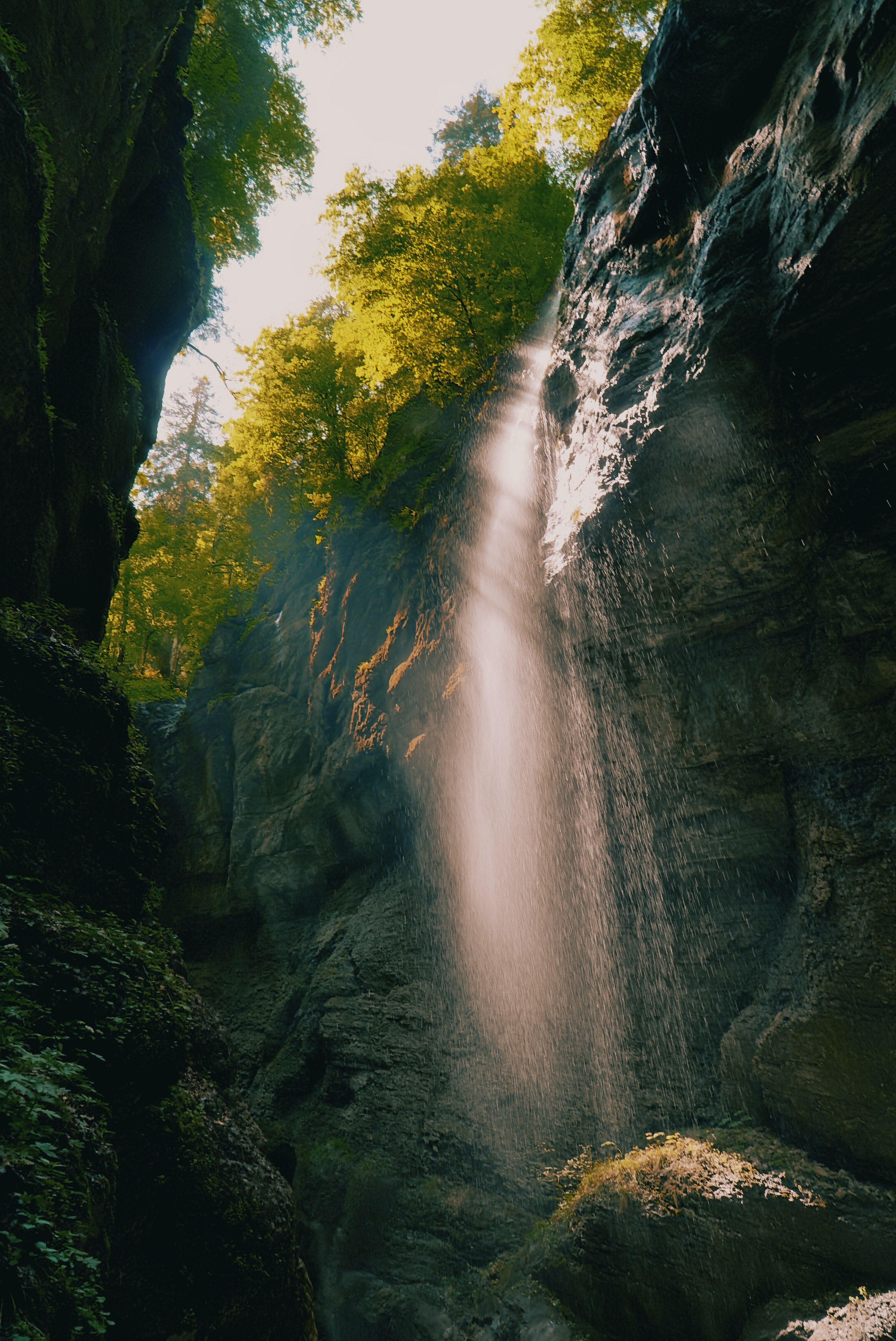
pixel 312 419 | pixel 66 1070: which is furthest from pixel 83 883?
pixel 312 419

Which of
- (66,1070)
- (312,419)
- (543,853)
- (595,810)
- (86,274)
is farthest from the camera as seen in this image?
(312,419)

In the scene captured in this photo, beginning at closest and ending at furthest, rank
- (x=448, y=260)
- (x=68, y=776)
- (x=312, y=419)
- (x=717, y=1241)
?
(x=717, y=1241), (x=68, y=776), (x=448, y=260), (x=312, y=419)

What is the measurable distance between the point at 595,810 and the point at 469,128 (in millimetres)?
25608

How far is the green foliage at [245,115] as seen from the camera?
40.5 feet

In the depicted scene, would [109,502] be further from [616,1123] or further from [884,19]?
[616,1123]

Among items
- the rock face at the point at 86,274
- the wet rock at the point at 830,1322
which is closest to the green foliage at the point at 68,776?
the rock face at the point at 86,274

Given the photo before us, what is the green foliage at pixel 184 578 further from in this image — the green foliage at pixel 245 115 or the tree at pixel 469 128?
the tree at pixel 469 128

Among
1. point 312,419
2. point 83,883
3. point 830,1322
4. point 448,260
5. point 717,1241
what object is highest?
point 448,260

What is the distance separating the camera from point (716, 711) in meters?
7.21

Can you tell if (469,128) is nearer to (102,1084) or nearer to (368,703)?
(368,703)

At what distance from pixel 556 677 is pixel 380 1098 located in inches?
247

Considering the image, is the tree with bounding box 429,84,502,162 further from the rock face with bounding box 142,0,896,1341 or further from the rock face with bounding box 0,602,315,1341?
the rock face with bounding box 0,602,315,1341

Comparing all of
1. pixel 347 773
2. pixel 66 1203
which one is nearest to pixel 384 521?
pixel 347 773

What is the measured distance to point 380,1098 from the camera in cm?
920
